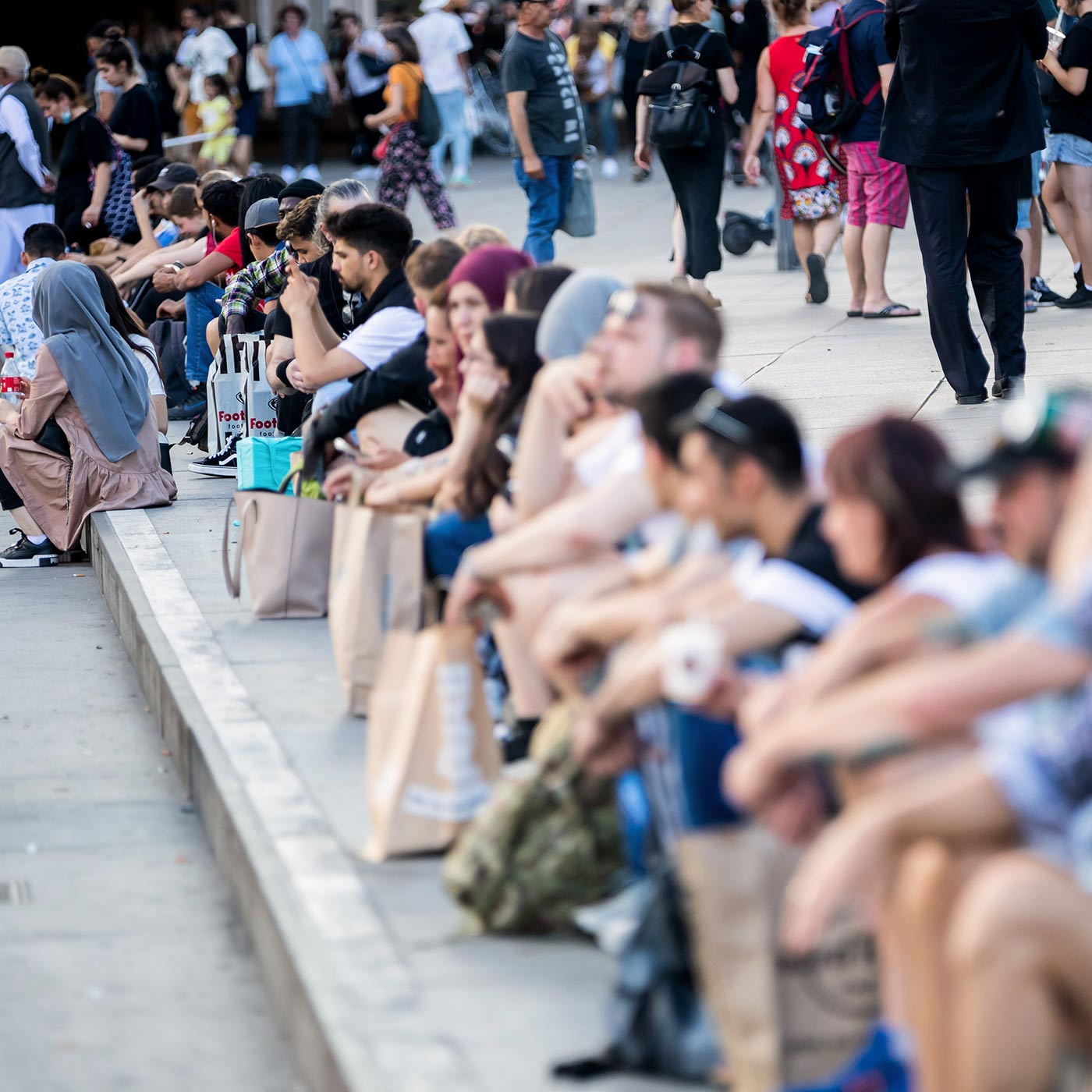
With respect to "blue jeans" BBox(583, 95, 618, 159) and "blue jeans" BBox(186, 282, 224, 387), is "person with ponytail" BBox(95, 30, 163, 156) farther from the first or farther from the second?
"blue jeans" BBox(583, 95, 618, 159)

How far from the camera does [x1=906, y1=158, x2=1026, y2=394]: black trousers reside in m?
7.92

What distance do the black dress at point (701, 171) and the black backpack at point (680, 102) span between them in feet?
0.24

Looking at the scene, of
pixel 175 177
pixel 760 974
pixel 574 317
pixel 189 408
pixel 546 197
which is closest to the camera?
pixel 760 974

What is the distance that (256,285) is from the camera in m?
9.12

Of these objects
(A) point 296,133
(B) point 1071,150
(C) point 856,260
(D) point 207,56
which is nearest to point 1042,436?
(B) point 1071,150

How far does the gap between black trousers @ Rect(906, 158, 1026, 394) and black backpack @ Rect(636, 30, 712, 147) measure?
2.89 meters

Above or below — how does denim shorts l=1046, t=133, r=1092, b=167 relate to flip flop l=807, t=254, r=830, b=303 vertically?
above

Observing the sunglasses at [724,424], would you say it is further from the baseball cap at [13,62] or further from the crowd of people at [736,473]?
the baseball cap at [13,62]

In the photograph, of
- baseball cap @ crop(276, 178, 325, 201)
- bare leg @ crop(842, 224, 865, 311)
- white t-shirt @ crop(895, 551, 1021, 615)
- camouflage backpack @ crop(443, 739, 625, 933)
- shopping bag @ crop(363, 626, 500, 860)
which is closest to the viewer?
white t-shirt @ crop(895, 551, 1021, 615)

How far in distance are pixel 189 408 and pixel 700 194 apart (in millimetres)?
3236

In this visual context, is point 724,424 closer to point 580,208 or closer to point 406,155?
point 580,208

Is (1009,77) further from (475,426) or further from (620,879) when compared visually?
(620,879)

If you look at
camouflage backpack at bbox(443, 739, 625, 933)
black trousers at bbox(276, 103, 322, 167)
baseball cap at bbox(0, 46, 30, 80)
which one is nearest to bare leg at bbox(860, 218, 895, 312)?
baseball cap at bbox(0, 46, 30, 80)

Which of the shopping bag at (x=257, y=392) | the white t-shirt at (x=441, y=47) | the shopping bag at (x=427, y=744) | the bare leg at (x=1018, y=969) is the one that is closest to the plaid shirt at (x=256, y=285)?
the shopping bag at (x=257, y=392)
